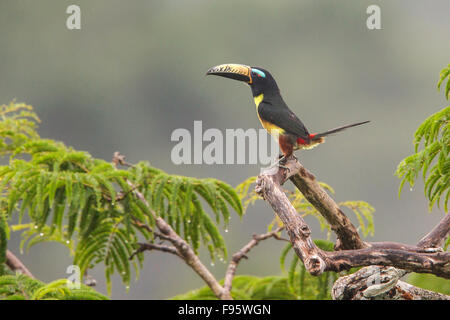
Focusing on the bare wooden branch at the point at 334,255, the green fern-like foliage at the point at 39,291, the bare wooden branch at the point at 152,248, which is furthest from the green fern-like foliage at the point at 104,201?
the bare wooden branch at the point at 334,255

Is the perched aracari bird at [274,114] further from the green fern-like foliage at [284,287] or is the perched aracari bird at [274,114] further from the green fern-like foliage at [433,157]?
the green fern-like foliage at [284,287]

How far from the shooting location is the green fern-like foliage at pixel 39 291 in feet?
9.07

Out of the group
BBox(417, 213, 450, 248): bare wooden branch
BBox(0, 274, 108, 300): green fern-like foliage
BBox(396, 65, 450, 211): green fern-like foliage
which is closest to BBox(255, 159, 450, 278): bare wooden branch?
BBox(417, 213, 450, 248): bare wooden branch

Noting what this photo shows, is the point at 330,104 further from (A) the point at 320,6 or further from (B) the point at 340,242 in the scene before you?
(B) the point at 340,242

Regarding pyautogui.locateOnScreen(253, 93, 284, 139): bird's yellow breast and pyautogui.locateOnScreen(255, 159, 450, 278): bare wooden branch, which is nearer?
pyautogui.locateOnScreen(255, 159, 450, 278): bare wooden branch

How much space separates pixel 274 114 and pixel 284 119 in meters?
0.05

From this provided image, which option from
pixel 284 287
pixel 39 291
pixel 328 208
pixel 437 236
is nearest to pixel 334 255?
pixel 328 208

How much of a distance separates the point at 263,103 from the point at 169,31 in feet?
104

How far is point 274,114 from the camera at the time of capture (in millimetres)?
2797

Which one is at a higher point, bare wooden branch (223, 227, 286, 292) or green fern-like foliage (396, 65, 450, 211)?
green fern-like foliage (396, 65, 450, 211)

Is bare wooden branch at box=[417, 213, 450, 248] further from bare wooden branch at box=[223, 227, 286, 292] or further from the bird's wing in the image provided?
bare wooden branch at box=[223, 227, 286, 292]

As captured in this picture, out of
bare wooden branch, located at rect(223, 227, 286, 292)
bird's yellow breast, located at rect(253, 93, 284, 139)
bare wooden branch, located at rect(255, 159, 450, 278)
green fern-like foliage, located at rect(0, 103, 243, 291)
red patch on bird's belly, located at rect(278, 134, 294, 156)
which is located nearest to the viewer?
bare wooden branch, located at rect(255, 159, 450, 278)

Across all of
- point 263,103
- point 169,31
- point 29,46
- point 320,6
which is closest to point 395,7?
point 320,6

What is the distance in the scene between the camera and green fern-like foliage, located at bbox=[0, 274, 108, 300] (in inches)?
109
